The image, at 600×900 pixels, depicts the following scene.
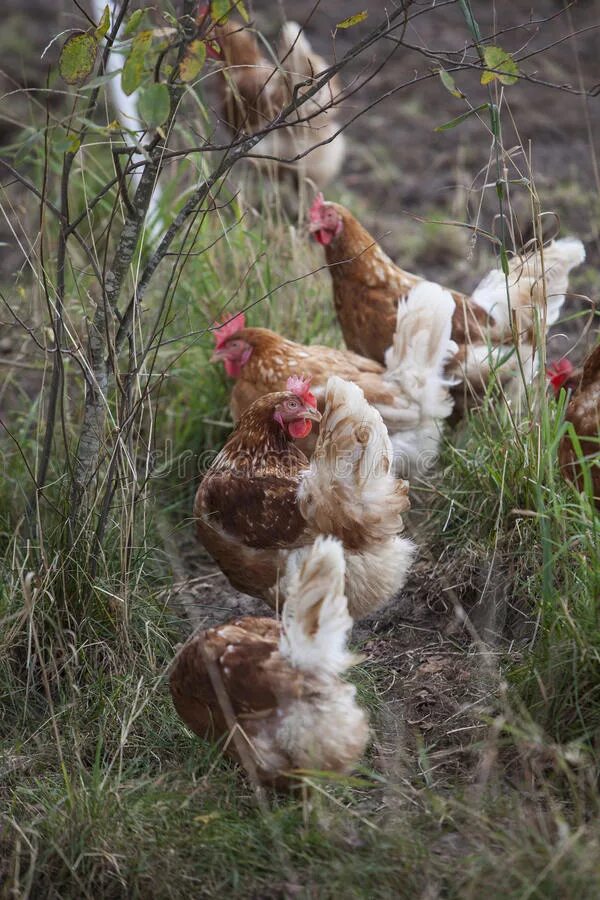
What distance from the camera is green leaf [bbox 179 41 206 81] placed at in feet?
6.97

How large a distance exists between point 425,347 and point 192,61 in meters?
2.08

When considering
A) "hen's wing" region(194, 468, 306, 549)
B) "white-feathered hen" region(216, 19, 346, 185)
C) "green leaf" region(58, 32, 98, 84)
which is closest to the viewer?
"green leaf" region(58, 32, 98, 84)

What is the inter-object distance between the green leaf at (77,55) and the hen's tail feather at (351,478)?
1.27 m

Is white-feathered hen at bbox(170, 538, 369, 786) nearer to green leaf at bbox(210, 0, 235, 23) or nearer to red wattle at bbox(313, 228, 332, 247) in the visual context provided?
green leaf at bbox(210, 0, 235, 23)

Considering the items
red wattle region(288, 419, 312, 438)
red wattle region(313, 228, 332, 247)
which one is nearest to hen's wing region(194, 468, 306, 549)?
red wattle region(288, 419, 312, 438)

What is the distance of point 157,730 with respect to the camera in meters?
2.86

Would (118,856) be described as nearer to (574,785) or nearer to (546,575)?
(574,785)

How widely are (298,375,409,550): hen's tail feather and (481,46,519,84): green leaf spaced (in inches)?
42.2

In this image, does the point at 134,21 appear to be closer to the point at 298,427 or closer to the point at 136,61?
the point at 136,61

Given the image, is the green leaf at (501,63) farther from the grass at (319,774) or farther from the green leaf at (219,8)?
the grass at (319,774)

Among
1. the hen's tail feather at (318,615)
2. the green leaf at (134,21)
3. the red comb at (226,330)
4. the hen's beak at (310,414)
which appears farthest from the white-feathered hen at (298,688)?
the red comb at (226,330)

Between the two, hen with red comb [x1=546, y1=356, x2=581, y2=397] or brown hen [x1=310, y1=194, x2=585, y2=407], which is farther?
brown hen [x1=310, y1=194, x2=585, y2=407]

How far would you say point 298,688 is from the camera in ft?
7.93

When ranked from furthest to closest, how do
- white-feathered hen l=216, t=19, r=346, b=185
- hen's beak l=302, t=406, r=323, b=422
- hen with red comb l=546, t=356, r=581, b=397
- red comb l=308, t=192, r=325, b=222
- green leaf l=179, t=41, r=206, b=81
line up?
white-feathered hen l=216, t=19, r=346, b=185, red comb l=308, t=192, r=325, b=222, hen with red comb l=546, t=356, r=581, b=397, hen's beak l=302, t=406, r=323, b=422, green leaf l=179, t=41, r=206, b=81
